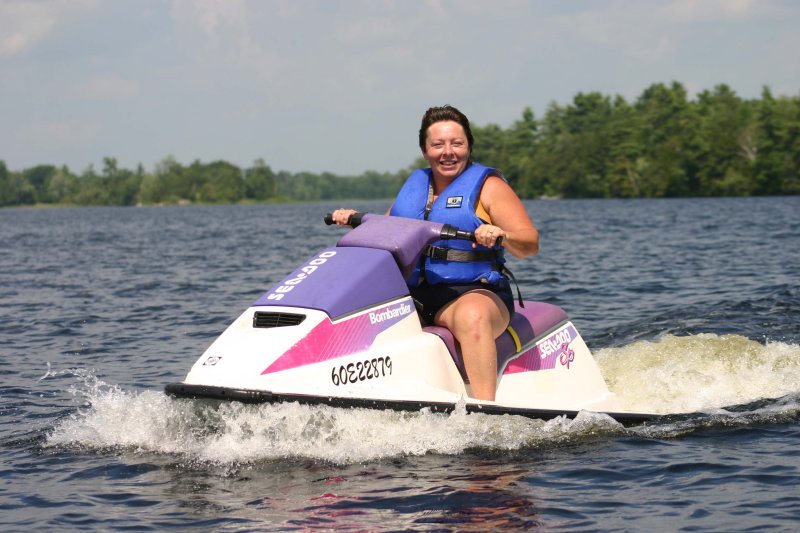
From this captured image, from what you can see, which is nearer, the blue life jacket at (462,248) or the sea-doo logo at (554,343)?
the blue life jacket at (462,248)

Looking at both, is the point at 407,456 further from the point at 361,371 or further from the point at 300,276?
the point at 300,276

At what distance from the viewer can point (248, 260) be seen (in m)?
27.0

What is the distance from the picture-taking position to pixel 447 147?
6715mm

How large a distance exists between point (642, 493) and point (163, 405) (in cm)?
279

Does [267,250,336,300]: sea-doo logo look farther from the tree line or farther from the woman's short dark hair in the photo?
the tree line

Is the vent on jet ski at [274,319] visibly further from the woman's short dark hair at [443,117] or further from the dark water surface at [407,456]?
the woman's short dark hair at [443,117]

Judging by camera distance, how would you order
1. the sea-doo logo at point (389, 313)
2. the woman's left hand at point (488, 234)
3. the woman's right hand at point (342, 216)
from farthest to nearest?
the woman's right hand at point (342, 216), the woman's left hand at point (488, 234), the sea-doo logo at point (389, 313)

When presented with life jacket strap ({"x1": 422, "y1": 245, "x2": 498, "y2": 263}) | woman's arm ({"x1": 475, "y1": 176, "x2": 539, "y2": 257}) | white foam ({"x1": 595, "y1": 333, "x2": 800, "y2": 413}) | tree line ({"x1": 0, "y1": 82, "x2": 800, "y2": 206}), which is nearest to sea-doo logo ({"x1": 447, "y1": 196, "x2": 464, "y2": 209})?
woman's arm ({"x1": 475, "y1": 176, "x2": 539, "y2": 257})

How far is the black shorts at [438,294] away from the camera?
666cm

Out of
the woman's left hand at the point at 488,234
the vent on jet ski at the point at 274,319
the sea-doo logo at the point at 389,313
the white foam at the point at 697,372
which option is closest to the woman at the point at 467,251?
the woman's left hand at the point at 488,234

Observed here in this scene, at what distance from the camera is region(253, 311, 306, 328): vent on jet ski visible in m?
5.85

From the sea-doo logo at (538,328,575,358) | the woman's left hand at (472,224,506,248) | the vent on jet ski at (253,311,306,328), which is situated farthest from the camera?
the sea-doo logo at (538,328,575,358)

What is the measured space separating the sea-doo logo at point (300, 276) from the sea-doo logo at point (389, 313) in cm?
46

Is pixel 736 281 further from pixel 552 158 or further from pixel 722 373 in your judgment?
pixel 552 158
